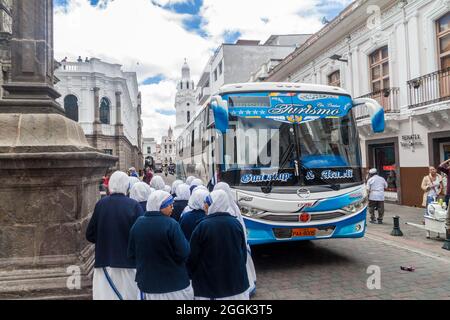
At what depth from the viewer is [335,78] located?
64.2 feet

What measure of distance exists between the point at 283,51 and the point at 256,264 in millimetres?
34066

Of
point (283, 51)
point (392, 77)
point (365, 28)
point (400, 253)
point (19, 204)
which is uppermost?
point (283, 51)

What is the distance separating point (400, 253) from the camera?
7090 millimetres

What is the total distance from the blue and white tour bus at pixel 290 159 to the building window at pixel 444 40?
7.94 m

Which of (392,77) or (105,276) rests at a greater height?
(392,77)

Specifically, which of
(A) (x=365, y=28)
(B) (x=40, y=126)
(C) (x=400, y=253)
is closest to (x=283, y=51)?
(A) (x=365, y=28)

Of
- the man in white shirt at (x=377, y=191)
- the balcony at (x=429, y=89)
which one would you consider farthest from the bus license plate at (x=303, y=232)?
the balcony at (x=429, y=89)

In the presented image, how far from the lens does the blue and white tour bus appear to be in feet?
19.3

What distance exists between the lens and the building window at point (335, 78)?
1907 cm

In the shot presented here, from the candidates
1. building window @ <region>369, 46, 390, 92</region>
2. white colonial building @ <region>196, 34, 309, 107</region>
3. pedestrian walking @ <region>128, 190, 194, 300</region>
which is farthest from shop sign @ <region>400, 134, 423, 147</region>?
white colonial building @ <region>196, 34, 309, 107</region>

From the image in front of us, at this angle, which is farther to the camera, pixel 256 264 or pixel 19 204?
pixel 256 264

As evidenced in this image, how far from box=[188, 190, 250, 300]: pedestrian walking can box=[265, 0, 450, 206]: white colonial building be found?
10.9 metres
